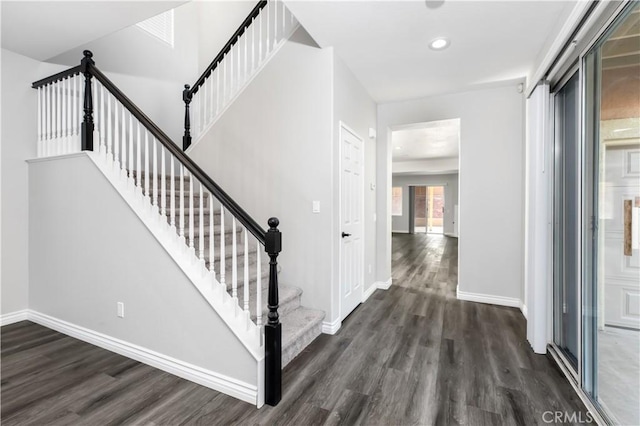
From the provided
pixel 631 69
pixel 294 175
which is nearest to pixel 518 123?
pixel 631 69

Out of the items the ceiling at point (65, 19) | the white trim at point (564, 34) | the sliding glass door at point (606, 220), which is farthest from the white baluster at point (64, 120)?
the sliding glass door at point (606, 220)

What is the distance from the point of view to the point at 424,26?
2.48 meters

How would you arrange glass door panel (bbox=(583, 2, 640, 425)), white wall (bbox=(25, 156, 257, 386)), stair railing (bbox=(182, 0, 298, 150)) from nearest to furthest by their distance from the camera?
glass door panel (bbox=(583, 2, 640, 425))
white wall (bbox=(25, 156, 257, 386))
stair railing (bbox=(182, 0, 298, 150))

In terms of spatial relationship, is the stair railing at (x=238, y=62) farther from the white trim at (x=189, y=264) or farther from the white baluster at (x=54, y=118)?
the white trim at (x=189, y=264)

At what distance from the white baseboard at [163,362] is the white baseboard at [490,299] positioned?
3182mm

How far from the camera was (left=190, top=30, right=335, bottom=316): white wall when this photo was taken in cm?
297

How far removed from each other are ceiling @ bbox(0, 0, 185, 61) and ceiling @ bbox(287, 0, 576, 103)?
4.21ft

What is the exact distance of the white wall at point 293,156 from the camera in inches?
117

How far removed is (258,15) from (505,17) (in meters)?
2.66

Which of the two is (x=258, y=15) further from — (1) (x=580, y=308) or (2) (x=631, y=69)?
(1) (x=580, y=308)

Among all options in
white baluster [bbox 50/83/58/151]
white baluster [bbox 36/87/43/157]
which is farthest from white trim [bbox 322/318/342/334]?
white baluster [bbox 36/87/43/157]

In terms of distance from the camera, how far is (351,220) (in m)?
3.54

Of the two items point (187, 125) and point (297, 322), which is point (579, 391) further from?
point (187, 125)

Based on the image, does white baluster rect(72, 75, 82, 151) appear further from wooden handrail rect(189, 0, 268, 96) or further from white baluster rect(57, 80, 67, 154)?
wooden handrail rect(189, 0, 268, 96)
